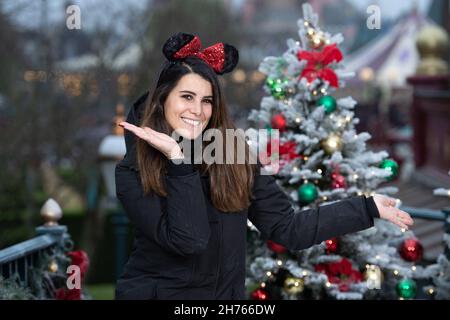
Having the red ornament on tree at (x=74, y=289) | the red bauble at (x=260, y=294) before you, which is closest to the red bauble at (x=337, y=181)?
the red bauble at (x=260, y=294)

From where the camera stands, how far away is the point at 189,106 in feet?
12.4

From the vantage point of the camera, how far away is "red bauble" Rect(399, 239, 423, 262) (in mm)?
6047

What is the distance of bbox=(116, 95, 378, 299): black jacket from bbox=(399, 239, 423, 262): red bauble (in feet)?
7.60

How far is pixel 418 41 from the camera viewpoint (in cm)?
1372

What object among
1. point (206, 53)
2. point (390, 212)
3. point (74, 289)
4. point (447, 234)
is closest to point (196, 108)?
point (206, 53)

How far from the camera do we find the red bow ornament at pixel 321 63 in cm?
607

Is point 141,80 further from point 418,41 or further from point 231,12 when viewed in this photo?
point 231,12

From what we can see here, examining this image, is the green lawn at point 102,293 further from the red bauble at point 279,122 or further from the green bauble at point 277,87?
the green bauble at point 277,87

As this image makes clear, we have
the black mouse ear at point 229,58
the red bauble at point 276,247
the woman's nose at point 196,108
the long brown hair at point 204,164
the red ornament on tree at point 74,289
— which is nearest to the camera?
the long brown hair at point 204,164

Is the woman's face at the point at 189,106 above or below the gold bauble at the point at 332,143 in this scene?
above

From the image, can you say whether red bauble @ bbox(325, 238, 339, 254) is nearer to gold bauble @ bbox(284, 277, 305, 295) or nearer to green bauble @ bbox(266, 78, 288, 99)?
gold bauble @ bbox(284, 277, 305, 295)

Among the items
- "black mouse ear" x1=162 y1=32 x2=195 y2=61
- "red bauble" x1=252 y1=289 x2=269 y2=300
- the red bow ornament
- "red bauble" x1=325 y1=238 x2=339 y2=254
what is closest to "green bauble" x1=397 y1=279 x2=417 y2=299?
"red bauble" x1=325 y1=238 x2=339 y2=254

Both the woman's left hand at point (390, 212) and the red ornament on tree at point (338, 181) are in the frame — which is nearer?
the woman's left hand at point (390, 212)

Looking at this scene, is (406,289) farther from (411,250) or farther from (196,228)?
(196,228)
